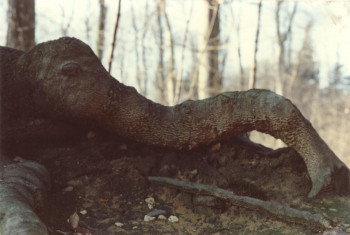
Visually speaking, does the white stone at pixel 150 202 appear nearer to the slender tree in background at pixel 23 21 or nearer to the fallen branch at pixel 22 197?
the fallen branch at pixel 22 197

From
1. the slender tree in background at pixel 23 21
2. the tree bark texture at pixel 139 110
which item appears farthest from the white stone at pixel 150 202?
the slender tree in background at pixel 23 21

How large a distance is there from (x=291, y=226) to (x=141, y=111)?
172cm

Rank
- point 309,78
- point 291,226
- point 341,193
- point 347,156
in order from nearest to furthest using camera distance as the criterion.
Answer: point 291,226 → point 341,193 → point 347,156 → point 309,78

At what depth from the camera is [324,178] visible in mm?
3367

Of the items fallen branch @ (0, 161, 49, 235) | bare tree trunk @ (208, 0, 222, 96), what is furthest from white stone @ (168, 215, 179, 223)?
bare tree trunk @ (208, 0, 222, 96)

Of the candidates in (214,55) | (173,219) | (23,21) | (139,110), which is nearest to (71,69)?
(139,110)

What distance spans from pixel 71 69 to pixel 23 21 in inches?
177

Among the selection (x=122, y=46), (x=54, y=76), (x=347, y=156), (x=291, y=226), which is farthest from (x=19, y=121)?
(x=347, y=156)

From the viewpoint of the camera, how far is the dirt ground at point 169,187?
10.1 ft

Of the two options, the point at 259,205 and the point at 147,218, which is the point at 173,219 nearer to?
the point at 147,218

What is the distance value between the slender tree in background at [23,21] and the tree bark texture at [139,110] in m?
3.71

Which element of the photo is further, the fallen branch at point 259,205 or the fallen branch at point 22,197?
the fallen branch at point 259,205

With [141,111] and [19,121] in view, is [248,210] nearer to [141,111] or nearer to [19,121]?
[141,111]

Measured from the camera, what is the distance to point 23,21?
724cm
